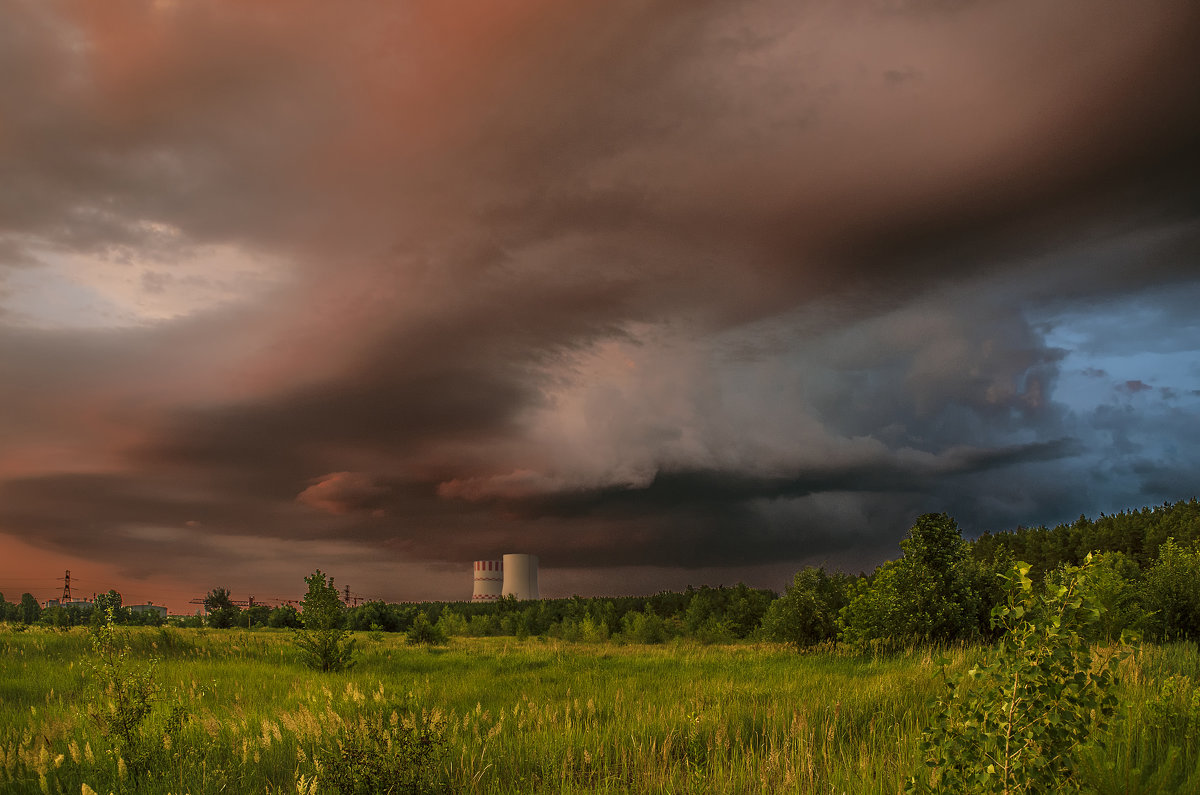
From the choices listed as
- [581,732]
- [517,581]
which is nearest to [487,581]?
[517,581]

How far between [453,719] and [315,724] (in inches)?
60.7

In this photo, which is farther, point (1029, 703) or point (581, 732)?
point (581, 732)

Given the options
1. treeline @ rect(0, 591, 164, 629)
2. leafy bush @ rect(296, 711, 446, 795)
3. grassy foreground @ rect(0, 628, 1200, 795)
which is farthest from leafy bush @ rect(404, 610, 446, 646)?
leafy bush @ rect(296, 711, 446, 795)

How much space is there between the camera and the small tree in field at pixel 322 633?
19.4 m

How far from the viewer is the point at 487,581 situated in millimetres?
97438

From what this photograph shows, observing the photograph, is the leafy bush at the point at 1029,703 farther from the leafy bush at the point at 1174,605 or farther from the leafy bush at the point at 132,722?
the leafy bush at the point at 1174,605

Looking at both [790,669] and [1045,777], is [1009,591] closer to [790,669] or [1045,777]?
[1045,777]

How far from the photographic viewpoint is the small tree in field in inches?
762

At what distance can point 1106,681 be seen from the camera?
455cm

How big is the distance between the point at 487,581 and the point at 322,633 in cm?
8051

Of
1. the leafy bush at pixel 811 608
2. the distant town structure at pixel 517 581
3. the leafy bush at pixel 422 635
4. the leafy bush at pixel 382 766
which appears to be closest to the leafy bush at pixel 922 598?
the leafy bush at pixel 811 608

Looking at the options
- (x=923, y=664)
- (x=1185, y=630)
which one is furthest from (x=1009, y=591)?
(x=1185, y=630)

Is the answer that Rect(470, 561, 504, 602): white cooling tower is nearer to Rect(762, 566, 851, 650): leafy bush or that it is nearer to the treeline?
the treeline

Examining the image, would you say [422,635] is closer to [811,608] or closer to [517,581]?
[811,608]
